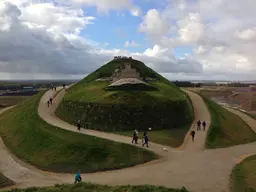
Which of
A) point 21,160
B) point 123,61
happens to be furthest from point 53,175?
point 123,61

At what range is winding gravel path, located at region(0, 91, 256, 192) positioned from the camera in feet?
62.0

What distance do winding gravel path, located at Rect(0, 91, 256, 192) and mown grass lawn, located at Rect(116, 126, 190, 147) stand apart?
84 centimetres

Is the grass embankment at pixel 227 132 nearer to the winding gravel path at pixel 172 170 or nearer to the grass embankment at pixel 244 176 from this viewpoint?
the winding gravel path at pixel 172 170

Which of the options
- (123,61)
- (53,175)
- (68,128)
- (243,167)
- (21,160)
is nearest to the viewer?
(243,167)

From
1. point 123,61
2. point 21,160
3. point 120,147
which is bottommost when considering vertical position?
point 21,160

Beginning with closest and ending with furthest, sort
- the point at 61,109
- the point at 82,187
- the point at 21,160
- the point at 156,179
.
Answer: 1. the point at 82,187
2. the point at 156,179
3. the point at 21,160
4. the point at 61,109

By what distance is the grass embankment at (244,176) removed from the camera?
17734 millimetres

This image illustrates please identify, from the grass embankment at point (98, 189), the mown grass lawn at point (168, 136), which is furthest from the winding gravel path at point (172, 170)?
the grass embankment at point (98, 189)

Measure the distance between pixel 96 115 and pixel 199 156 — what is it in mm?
13916

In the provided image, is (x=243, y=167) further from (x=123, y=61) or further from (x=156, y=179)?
(x=123, y=61)

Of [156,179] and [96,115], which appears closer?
[156,179]

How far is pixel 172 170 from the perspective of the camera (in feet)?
69.1

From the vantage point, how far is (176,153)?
25.3 meters

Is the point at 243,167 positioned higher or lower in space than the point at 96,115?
lower
